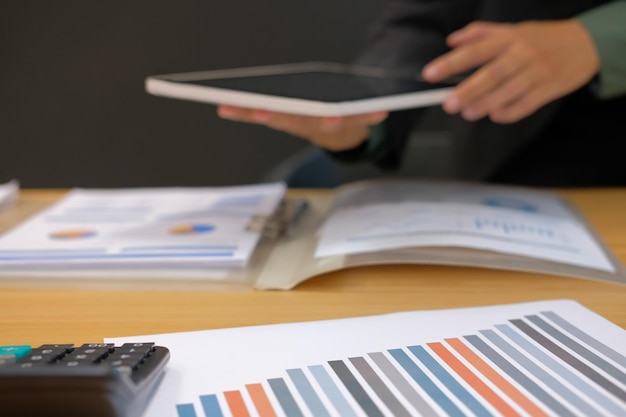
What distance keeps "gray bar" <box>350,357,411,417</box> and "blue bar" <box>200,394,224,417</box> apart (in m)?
0.09

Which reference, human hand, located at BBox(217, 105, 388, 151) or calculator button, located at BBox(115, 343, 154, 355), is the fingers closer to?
human hand, located at BBox(217, 105, 388, 151)

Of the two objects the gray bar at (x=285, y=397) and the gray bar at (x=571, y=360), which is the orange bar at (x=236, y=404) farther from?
the gray bar at (x=571, y=360)

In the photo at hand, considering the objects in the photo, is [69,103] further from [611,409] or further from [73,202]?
[611,409]

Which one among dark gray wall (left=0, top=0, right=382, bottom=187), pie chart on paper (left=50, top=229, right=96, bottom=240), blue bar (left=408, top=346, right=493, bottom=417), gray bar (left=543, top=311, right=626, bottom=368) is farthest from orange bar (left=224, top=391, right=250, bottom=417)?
dark gray wall (left=0, top=0, right=382, bottom=187)

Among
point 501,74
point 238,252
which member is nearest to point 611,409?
point 238,252

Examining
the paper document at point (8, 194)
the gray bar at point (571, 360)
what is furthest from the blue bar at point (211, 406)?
the paper document at point (8, 194)

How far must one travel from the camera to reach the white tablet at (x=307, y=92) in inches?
26.2

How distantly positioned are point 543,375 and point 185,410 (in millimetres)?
206

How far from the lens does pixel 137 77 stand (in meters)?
1.82

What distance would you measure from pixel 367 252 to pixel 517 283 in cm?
13

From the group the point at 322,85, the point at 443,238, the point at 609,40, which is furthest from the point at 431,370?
the point at 609,40

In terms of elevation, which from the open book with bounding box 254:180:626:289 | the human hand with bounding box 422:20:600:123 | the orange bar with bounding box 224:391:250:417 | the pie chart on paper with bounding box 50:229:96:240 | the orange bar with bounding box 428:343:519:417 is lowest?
the open book with bounding box 254:180:626:289

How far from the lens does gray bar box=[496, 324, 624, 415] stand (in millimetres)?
406

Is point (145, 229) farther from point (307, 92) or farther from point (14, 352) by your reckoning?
point (14, 352)
